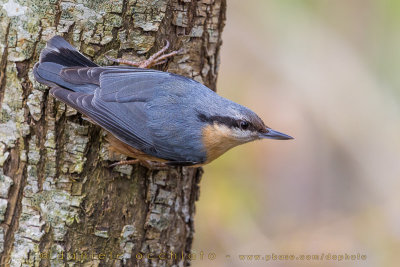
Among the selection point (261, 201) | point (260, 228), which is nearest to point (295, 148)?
point (261, 201)

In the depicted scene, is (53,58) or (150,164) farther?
(150,164)

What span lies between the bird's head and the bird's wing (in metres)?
0.23

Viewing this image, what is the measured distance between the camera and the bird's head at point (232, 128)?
317cm

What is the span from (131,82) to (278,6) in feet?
10.9

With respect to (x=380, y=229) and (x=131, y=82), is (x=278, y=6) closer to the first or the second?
(x=380, y=229)

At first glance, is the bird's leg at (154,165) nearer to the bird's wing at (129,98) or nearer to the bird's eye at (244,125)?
the bird's wing at (129,98)

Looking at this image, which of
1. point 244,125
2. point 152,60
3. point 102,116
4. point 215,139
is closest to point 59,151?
point 102,116

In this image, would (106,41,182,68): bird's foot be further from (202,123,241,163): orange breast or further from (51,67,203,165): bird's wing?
(202,123,241,163): orange breast

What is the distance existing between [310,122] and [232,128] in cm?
266

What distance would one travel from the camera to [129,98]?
3.07 meters

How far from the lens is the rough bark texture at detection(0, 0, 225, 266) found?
2838 mm

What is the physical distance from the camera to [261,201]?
5.59 m

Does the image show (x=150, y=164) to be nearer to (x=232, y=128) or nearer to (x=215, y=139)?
(x=215, y=139)

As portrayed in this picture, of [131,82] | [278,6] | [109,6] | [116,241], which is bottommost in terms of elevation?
[116,241]
